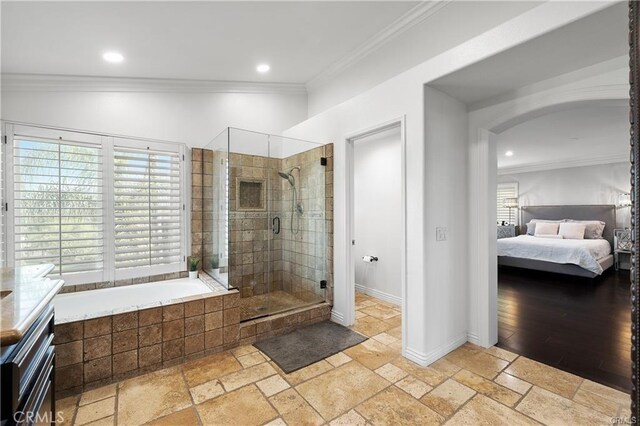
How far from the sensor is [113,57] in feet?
9.12

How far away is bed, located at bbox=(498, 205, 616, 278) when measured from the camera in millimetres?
5133

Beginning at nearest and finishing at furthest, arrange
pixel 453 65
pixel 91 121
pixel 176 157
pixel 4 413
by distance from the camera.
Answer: pixel 4 413
pixel 453 65
pixel 91 121
pixel 176 157

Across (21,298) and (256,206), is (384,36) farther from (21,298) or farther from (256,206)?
(21,298)

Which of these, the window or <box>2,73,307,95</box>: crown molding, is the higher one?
<box>2,73,307,95</box>: crown molding

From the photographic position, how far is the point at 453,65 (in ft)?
7.08

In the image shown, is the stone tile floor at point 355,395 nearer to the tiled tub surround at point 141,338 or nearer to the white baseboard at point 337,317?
the tiled tub surround at point 141,338

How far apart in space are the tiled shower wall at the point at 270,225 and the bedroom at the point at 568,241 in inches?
84.1

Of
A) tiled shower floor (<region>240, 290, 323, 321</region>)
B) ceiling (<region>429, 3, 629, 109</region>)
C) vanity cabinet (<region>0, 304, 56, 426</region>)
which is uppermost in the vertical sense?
ceiling (<region>429, 3, 629, 109</region>)

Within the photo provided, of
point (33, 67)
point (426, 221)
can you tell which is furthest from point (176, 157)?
point (426, 221)

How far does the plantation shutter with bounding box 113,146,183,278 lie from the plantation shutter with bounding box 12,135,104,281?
0.18 metres

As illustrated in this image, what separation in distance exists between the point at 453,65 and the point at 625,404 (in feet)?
8.40

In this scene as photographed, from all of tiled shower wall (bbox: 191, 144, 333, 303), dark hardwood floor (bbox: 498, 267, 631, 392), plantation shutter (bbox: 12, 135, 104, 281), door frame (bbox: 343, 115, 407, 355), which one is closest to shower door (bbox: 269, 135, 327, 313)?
tiled shower wall (bbox: 191, 144, 333, 303)

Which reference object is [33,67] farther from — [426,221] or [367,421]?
[367,421]

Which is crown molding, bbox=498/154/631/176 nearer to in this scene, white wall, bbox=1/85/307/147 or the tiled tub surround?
white wall, bbox=1/85/307/147
